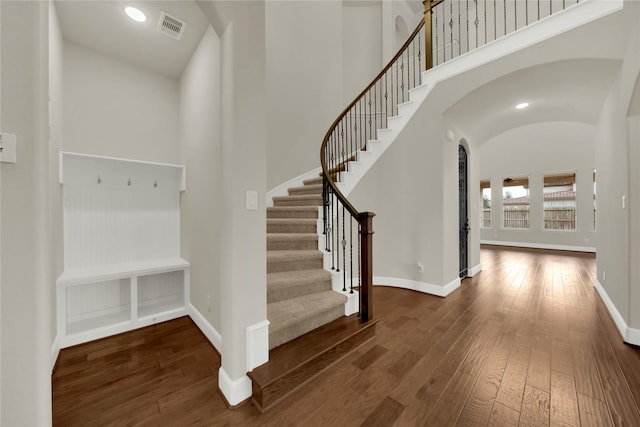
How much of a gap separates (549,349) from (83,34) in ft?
16.6

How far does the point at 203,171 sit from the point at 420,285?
3213mm

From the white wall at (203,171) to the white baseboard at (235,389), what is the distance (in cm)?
62

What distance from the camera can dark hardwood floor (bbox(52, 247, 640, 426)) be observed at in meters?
1.40

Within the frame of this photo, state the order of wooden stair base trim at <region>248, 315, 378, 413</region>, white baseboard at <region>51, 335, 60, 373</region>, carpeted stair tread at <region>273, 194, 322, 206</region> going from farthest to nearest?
carpeted stair tread at <region>273, 194, 322, 206</region> → white baseboard at <region>51, 335, 60, 373</region> → wooden stair base trim at <region>248, 315, 378, 413</region>

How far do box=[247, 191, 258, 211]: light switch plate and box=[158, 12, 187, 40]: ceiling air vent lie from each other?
182 cm

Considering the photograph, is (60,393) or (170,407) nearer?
(170,407)

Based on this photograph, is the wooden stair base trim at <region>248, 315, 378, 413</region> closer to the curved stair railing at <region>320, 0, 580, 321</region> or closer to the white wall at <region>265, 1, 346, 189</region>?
the curved stair railing at <region>320, 0, 580, 321</region>

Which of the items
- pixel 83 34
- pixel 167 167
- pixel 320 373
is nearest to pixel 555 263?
pixel 320 373

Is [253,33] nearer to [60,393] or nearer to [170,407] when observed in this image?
[170,407]

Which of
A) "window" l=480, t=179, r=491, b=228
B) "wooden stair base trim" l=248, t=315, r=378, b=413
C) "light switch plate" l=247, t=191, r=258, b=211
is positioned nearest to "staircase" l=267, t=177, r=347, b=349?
"wooden stair base trim" l=248, t=315, r=378, b=413

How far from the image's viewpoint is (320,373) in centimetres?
176

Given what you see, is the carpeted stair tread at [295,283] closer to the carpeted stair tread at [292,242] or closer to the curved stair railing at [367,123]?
the curved stair railing at [367,123]

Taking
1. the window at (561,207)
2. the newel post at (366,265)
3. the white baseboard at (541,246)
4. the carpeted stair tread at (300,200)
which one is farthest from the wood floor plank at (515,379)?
the window at (561,207)

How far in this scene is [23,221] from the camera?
3.07 feet
